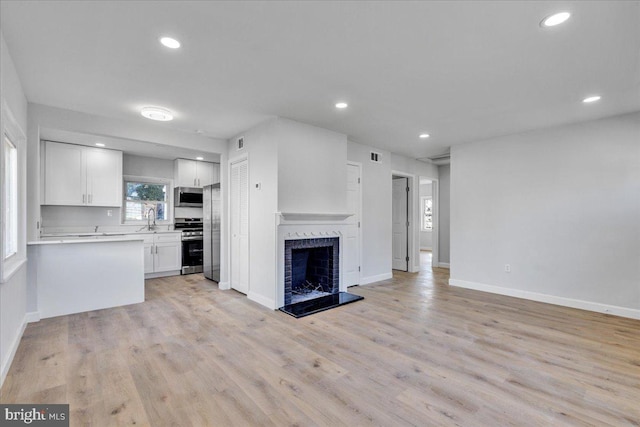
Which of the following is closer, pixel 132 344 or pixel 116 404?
pixel 116 404

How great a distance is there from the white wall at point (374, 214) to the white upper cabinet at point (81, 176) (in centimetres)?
461

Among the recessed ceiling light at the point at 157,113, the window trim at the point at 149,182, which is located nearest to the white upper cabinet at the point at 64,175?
the window trim at the point at 149,182

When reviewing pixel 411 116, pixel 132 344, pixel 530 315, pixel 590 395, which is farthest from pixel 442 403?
pixel 411 116

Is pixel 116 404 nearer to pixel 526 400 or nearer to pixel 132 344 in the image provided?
pixel 132 344

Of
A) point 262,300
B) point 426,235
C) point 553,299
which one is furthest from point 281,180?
point 426,235

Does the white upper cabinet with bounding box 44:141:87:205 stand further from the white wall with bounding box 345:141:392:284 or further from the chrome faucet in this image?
the white wall with bounding box 345:141:392:284

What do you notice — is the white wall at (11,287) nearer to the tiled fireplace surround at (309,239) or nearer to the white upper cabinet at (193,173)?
the tiled fireplace surround at (309,239)

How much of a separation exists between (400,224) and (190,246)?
4900mm

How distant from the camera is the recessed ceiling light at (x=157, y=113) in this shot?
3.72 meters

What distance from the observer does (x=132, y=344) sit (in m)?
2.94

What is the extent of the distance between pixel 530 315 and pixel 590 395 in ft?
6.24

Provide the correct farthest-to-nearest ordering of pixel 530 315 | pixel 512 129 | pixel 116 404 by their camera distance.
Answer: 1. pixel 512 129
2. pixel 530 315
3. pixel 116 404

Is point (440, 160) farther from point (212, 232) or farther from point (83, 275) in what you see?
point (83, 275)

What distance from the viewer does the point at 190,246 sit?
6.53 meters
